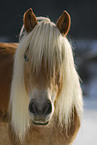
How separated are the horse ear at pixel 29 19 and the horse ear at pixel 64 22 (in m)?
0.19

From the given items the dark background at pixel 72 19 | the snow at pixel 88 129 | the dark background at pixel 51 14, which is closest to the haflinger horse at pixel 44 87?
the snow at pixel 88 129

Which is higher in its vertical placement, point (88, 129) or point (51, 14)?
Result: point (51, 14)

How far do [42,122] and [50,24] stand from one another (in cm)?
73

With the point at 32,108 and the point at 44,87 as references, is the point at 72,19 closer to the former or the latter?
the point at 44,87

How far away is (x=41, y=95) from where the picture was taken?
143cm

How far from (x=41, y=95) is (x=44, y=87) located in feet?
0.23

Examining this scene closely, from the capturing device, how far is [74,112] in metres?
1.95

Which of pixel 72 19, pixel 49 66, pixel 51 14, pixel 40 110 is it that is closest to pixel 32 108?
pixel 40 110

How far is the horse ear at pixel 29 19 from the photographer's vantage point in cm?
171

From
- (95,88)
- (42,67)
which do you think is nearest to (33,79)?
(42,67)

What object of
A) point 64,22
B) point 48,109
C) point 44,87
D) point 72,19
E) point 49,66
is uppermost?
point 64,22

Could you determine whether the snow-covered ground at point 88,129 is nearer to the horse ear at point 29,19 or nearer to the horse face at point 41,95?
the horse face at point 41,95

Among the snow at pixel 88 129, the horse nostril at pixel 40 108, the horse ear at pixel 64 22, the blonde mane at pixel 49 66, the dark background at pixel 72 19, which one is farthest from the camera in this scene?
the dark background at pixel 72 19

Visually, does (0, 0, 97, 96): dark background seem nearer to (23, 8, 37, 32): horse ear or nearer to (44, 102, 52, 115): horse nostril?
(23, 8, 37, 32): horse ear
